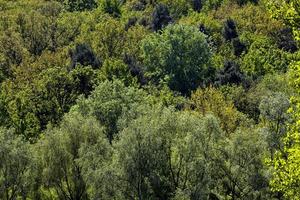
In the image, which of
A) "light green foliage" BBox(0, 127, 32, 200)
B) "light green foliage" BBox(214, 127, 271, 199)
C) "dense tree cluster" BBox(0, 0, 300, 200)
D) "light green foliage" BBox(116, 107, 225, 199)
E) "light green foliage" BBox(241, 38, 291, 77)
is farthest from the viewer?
"light green foliage" BBox(241, 38, 291, 77)

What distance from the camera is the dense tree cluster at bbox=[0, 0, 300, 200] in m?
42.2

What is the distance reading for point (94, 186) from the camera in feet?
141

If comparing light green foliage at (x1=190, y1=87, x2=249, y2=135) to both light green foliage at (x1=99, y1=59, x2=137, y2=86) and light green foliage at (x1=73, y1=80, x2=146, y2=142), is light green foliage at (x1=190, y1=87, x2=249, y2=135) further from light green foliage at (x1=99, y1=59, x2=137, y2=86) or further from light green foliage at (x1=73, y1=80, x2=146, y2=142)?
light green foliage at (x1=99, y1=59, x2=137, y2=86)

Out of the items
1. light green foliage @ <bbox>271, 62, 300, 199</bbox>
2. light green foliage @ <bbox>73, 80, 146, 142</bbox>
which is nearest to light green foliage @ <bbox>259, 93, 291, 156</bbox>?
light green foliage @ <bbox>73, 80, 146, 142</bbox>

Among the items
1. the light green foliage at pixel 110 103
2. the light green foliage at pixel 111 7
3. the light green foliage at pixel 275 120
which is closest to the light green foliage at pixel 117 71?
the light green foliage at pixel 110 103

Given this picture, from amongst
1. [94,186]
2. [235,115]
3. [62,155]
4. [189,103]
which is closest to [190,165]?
[94,186]

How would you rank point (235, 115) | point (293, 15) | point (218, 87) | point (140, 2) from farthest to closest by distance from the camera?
1. point (140, 2)
2. point (218, 87)
3. point (235, 115)
4. point (293, 15)

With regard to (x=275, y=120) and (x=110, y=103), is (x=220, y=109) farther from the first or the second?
(x=275, y=120)

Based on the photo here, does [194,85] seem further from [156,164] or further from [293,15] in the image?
[293,15]

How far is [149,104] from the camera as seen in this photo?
72.6 metres

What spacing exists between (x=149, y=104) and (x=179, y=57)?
126 feet

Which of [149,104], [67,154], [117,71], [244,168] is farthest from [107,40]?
[244,168]

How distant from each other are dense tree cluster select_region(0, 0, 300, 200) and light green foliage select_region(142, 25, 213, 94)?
0.28 m

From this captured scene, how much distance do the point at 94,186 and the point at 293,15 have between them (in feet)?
90.1
